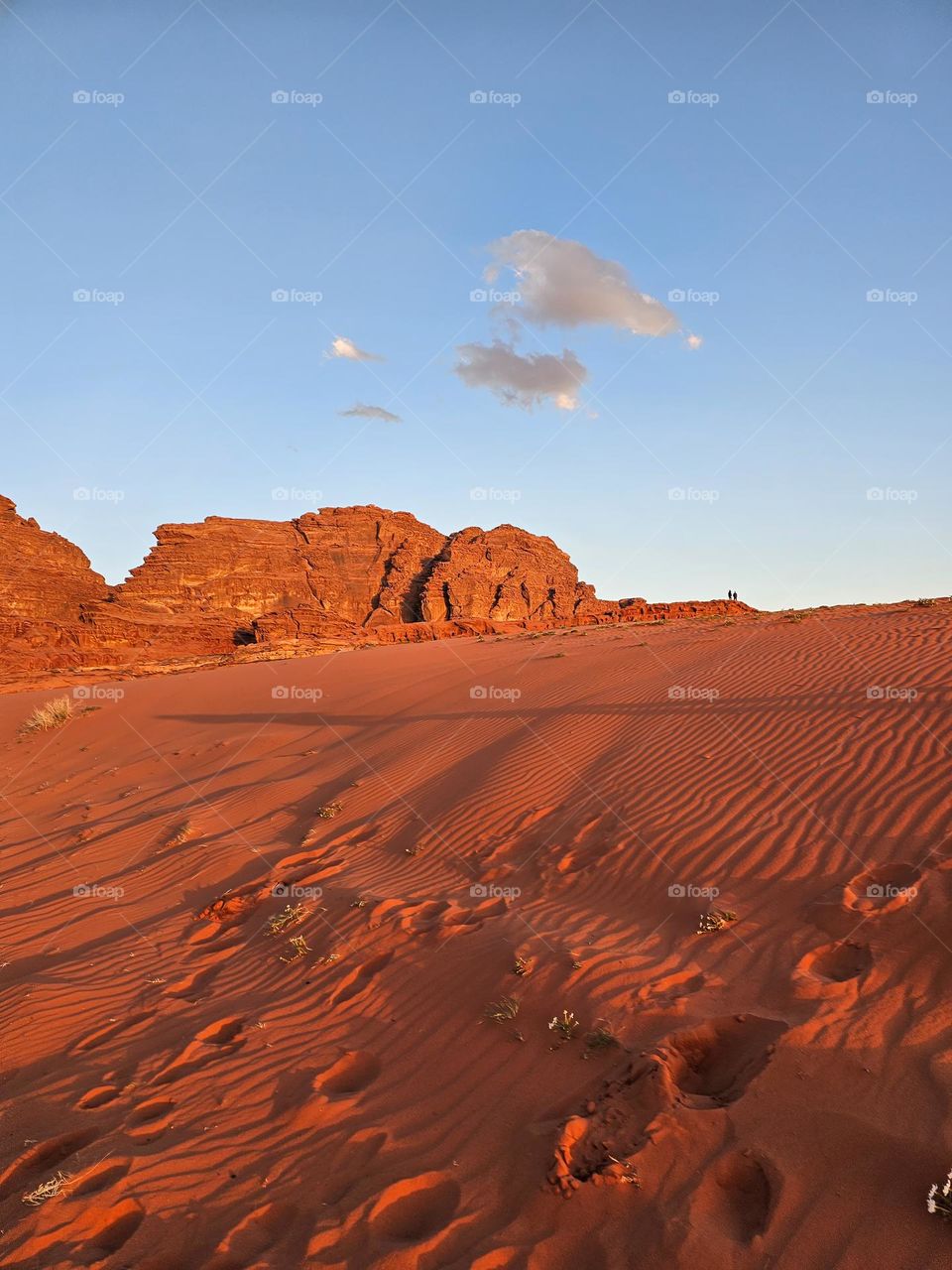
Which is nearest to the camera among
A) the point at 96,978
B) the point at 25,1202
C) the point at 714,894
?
the point at 25,1202

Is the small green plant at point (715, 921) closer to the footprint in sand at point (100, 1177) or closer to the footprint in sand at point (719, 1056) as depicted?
the footprint in sand at point (719, 1056)

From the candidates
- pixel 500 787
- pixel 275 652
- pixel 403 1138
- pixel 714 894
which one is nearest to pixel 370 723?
pixel 500 787

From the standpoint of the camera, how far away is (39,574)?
55781 millimetres

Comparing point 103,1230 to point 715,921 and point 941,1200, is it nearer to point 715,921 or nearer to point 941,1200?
point 941,1200

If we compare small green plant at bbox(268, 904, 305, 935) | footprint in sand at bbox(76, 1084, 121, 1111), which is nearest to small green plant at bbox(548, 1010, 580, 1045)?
footprint in sand at bbox(76, 1084, 121, 1111)

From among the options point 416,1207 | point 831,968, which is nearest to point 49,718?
point 416,1207

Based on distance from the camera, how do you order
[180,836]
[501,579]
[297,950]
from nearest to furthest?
[297,950] < [180,836] < [501,579]

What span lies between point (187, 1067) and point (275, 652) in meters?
35.3

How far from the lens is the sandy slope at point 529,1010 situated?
9.53 feet

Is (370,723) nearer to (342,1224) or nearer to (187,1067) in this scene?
(187,1067)

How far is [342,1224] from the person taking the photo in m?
3.00

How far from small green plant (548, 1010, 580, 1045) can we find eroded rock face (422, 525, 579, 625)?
196 ft

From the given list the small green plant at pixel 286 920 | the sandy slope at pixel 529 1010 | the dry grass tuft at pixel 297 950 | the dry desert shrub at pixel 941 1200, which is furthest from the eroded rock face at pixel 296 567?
the dry desert shrub at pixel 941 1200

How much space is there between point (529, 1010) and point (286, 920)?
2.80 meters
